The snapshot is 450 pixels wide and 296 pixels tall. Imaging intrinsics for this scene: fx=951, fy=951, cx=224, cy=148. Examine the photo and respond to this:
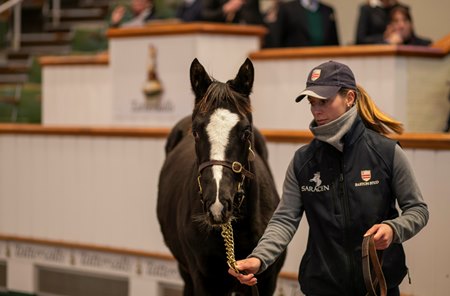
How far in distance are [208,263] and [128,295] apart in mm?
3046

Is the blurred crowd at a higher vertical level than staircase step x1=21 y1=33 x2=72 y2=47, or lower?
higher

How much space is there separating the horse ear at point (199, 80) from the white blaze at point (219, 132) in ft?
0.91

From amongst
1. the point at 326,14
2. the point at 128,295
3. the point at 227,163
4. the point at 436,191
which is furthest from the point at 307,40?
the point at 227,163

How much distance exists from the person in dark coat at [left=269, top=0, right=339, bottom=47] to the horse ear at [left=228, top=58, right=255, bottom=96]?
4703 millimetres

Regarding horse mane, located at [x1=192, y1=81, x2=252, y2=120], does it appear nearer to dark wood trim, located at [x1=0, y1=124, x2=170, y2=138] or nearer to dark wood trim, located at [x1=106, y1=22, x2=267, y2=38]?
dark wood trim, located at [x1=0, y1=124, x2=170, y2=138]

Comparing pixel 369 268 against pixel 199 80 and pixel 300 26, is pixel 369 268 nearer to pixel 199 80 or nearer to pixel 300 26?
pixel 199 80

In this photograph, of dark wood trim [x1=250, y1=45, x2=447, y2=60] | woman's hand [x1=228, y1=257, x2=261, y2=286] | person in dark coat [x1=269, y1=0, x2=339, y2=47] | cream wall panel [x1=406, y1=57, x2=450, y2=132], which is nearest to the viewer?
woman's hand [x1=228, y1=257, x2=261, y2=286]

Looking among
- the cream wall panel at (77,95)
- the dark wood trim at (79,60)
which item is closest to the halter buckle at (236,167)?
the cream wall panel at (77,95)

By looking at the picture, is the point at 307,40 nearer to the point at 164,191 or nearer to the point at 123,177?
the point at 123,177

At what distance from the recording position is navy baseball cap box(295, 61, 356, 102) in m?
3.85

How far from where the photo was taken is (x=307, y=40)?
9266 millimetres

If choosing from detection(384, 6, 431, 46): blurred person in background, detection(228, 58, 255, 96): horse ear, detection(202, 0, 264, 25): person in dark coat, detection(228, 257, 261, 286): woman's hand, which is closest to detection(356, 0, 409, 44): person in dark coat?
detection(384, 6, 431, 46): blurred person in background

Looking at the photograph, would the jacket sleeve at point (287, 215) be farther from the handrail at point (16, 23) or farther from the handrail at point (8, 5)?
the handrail at point (16, 23)

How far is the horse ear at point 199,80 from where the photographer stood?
4.59 m
